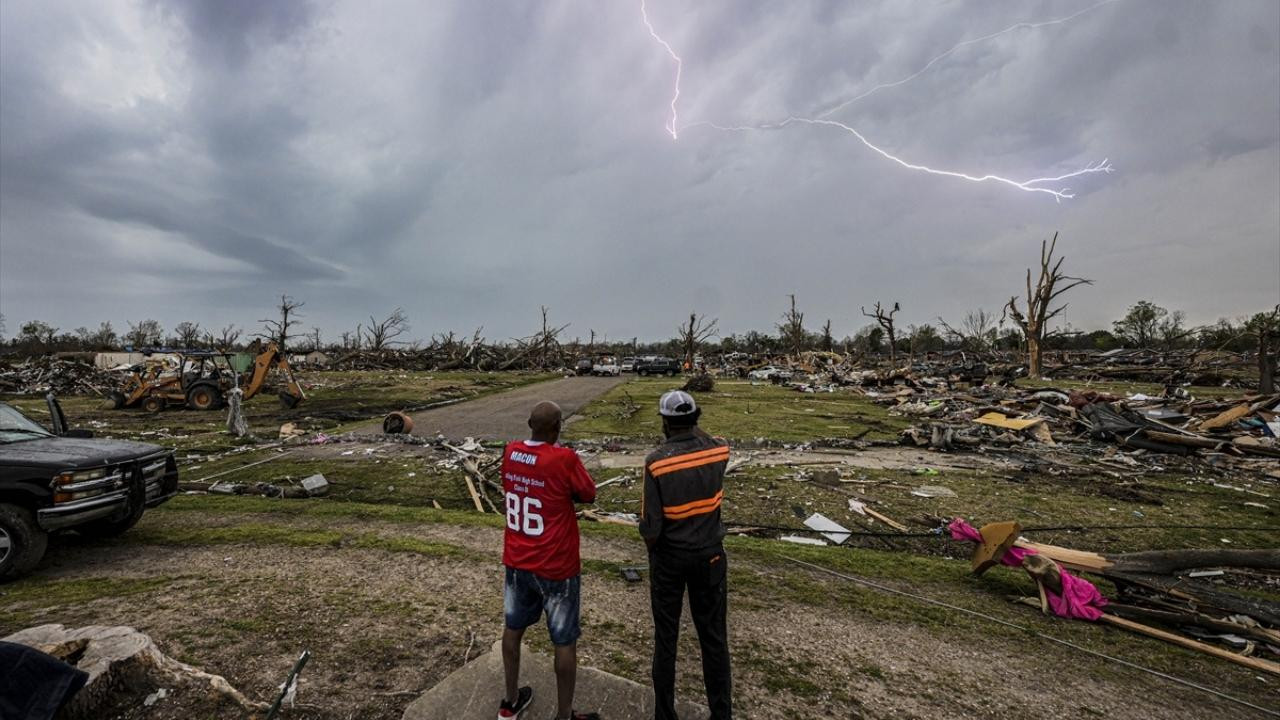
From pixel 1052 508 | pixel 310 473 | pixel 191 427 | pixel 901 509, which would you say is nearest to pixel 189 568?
pixel 310 473

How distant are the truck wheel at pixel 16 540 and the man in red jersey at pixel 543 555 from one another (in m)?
4.86

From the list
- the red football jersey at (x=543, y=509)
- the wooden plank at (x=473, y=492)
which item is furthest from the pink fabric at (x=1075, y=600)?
the wooden plank at (x=473, y=492)

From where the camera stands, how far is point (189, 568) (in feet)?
15.0

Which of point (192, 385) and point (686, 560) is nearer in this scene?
point (686, 560)

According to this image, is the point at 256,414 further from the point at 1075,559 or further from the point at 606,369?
the point at 606,369

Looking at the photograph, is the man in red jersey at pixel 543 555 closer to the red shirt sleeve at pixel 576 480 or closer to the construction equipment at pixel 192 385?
the red shirt sleeve at pixel 576 480

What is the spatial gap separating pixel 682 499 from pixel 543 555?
79 centimetres

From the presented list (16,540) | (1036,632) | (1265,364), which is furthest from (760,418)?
(1265,364)

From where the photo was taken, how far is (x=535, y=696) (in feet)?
9.12

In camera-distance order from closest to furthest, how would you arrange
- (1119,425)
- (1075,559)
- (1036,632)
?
(1036,632), (1075,559), (1119,425)

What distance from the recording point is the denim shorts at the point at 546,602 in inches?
100

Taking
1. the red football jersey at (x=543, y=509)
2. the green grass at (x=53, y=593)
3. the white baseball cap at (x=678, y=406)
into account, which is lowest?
the green grass at (x=53, y=593)

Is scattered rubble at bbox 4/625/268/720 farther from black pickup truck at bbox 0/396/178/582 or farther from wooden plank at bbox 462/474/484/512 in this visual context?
wooden plank at bbox 462/474/484/512

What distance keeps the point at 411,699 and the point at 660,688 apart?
147 cm
